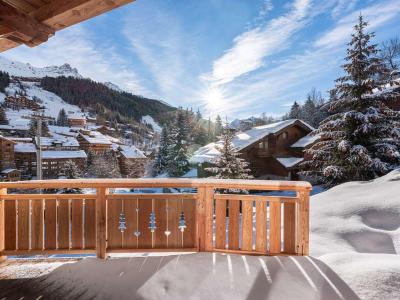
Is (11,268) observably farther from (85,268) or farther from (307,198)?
(307,198)

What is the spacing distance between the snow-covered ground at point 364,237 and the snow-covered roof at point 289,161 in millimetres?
11864

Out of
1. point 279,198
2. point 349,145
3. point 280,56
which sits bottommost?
point 279,198

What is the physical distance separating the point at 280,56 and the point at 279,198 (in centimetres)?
1584

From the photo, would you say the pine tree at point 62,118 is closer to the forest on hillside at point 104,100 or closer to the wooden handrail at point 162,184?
the forest on hillside at point 104,100

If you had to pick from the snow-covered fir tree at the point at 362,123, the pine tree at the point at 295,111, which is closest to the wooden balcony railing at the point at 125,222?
the snow-covered fir tree at the point at 362,123

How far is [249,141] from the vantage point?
1923 cm

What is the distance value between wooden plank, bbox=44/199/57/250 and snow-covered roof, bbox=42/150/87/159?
2046cm

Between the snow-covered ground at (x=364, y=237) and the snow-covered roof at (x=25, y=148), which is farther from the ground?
the snow-covered roof at (x=25, y=148)

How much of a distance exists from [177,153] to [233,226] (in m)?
20.6

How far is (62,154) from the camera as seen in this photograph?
834 inches

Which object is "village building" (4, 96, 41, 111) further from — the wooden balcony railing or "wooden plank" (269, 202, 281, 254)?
"wooden plank" (269, 202, 281, 254)

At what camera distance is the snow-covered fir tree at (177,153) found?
22828 mm

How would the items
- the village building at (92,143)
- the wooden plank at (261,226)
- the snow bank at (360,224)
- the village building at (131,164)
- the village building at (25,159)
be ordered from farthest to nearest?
A: the village building at (131,164) < the village building at (92,143) < the village building at (25,159) < the snow bank at (360,224) < the wooden plank at (261,226)

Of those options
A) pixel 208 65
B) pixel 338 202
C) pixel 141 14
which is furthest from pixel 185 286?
pixel 208 65
